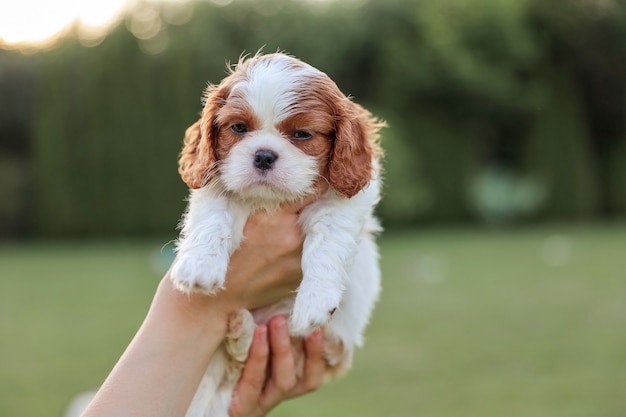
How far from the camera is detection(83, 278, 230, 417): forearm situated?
97.2 inches

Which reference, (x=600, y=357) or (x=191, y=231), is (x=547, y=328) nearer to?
(x=600, y=357)

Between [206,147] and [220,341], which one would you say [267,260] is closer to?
[220,341]

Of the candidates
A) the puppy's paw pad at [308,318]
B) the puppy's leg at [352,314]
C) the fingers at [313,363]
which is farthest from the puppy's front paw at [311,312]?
the puppy's leg at [352,314]

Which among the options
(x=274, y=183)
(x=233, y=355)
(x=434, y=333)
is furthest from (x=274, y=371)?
(x=434, y=333)

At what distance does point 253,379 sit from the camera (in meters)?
3.06

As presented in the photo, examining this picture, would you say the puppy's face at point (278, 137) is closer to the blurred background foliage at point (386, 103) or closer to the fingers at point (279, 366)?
the fingers at point (279, 366)

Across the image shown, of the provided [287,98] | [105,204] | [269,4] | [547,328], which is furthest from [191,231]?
[269,4]

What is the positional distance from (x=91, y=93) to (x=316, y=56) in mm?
6752

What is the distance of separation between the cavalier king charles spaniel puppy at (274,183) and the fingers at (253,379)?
0.13 feet

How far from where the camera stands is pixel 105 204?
63.8 feet

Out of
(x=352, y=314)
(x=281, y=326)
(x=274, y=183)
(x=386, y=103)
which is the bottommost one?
(x=386, y=103)

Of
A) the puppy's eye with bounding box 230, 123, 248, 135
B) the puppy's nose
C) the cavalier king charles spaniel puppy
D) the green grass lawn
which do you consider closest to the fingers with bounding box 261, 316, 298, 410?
the cavalier king charles spaniel puppy

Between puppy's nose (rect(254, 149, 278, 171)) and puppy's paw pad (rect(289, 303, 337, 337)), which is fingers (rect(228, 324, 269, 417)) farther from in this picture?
puppy's nose (rect(254, 149, 278, 171))

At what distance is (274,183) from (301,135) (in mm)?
260
